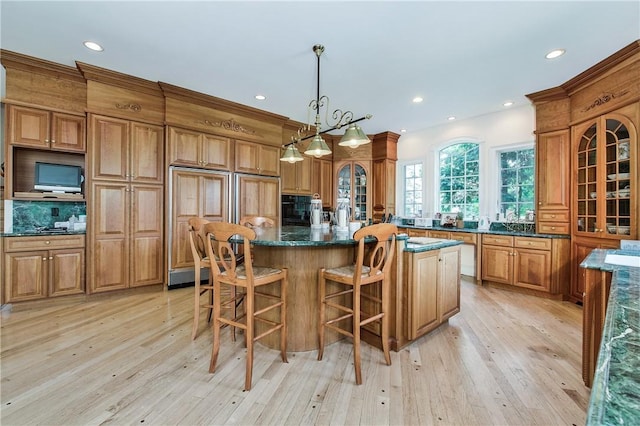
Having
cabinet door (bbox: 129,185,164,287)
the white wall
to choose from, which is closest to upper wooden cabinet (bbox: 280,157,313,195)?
the white wall

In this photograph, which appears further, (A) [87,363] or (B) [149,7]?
(B) [149,7]

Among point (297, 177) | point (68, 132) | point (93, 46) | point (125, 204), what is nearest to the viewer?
point (93, 46)

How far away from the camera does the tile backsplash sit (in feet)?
10.9

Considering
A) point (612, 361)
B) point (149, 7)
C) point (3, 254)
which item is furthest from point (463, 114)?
point (3, 254)

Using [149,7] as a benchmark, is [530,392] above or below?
below

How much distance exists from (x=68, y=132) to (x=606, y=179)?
6.19 m

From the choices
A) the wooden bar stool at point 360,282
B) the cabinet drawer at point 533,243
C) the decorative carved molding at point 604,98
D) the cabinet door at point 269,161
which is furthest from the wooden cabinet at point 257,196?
the decorative carved molding at point 604,98

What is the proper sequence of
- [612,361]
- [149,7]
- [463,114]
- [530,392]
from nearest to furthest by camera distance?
[612,361], [530,392], [149,7], [463,114]

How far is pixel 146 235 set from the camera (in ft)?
12.1

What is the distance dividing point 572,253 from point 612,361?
3.91 m

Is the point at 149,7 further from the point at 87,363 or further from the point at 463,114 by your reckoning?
the point at 463,114

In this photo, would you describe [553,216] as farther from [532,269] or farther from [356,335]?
[356,335]

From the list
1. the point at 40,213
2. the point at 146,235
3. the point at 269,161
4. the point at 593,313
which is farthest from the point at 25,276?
the point at 593,313

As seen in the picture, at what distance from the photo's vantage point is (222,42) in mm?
2699
